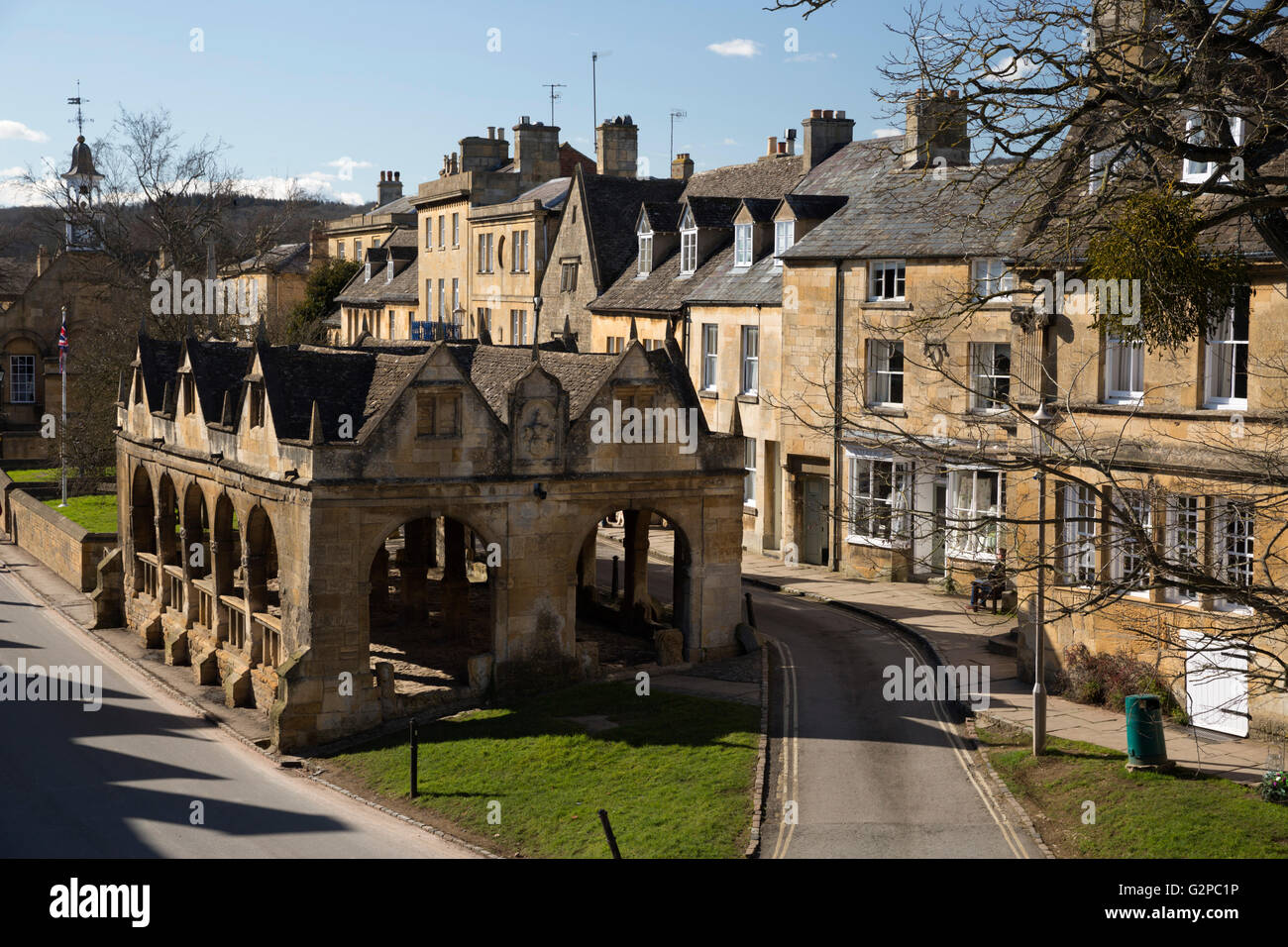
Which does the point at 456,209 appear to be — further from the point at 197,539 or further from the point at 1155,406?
the point at 1155,406

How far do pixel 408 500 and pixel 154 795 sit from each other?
23.3 ft

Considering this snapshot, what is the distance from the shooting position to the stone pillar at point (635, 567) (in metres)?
34.9

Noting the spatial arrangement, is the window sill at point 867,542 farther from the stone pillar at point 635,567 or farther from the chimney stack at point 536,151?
the chimney stack at point 536,151

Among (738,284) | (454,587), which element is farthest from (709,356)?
(454,587)

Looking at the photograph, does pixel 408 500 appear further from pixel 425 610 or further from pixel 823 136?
pixel 823 136

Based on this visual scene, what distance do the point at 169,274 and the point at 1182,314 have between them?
52.2 metres

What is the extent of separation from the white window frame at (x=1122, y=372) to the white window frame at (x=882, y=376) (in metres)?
13.3

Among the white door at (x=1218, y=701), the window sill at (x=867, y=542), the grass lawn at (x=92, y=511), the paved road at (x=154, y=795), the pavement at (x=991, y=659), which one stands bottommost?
the paved road at (x=154, y=795)

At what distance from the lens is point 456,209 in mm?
69500

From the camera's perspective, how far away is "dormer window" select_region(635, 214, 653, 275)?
53406 mm

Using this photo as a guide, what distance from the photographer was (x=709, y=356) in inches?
1895

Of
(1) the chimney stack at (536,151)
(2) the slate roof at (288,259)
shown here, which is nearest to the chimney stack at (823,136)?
(1) the chimney stack at (536,151)
